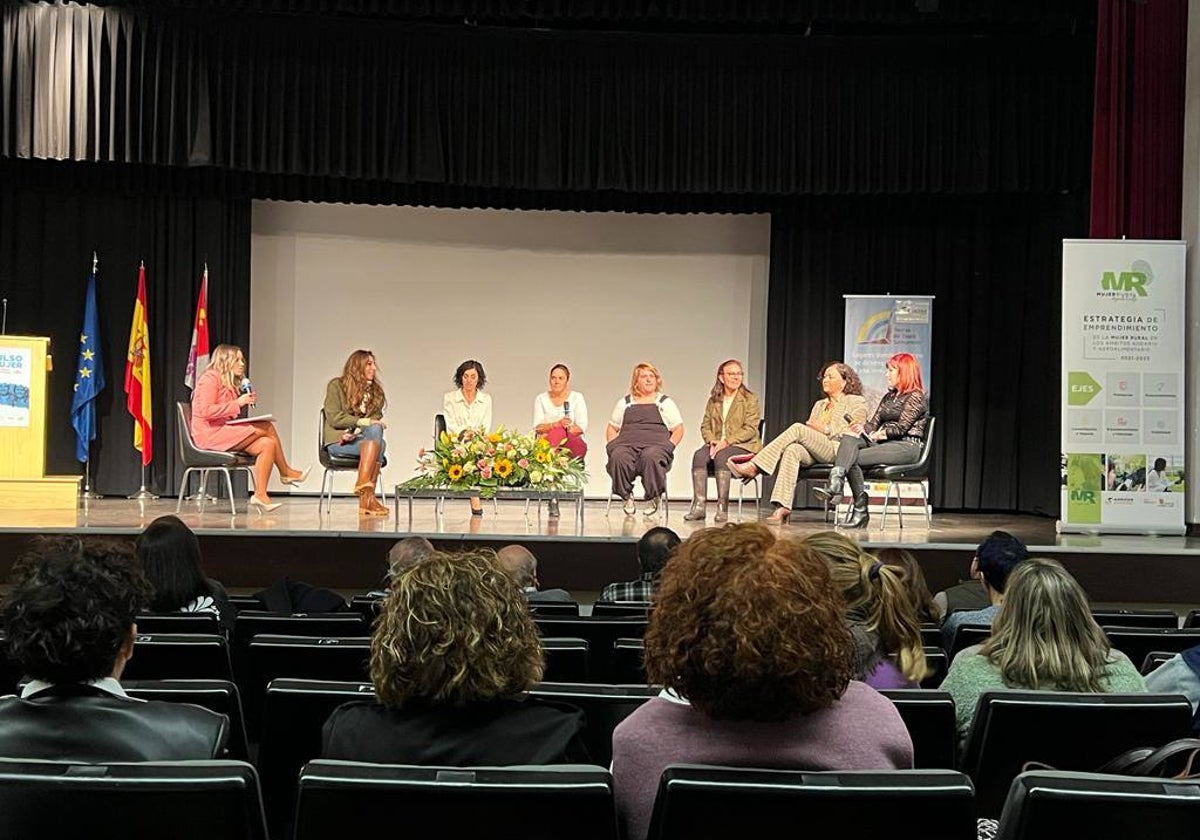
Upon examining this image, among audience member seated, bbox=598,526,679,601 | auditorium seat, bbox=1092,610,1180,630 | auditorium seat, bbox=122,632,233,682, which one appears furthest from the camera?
audience member seated, bbox=598,526,679,601

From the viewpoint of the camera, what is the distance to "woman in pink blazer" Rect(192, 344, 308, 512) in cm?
812

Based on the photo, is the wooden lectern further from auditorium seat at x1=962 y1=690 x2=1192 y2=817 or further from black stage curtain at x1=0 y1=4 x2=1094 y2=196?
auditorium seat at x1=962 y1=690 x2=1192 y2=817

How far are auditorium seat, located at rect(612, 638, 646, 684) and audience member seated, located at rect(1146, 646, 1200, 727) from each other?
3.77ft

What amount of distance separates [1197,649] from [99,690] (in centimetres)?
200

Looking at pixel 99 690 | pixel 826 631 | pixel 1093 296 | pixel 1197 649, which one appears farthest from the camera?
pixel 1093 296

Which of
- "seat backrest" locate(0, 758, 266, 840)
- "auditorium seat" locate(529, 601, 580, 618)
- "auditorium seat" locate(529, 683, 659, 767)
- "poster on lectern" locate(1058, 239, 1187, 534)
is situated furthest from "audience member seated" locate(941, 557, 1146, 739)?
"poster on lectern" locate(1058, 239, 1187, 534)

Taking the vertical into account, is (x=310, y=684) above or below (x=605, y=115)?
below

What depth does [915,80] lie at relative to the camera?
9.77 meters

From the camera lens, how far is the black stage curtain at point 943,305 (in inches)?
433

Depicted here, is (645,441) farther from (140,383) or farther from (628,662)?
(628,662)

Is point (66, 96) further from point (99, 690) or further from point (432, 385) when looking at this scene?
point (99, 690)

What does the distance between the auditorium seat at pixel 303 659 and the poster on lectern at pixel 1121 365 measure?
243 inches

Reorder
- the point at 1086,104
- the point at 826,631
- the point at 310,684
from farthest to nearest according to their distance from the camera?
1. the point at 1086,104
2. the point at 310,684
3. the point at 826,631

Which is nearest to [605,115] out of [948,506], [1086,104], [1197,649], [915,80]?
[915,80]
